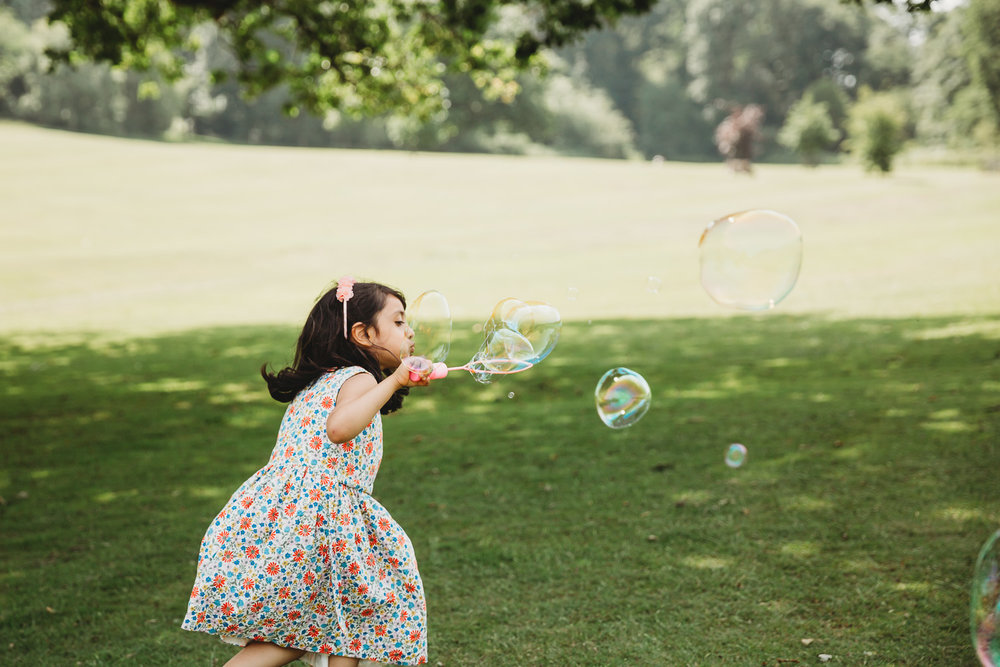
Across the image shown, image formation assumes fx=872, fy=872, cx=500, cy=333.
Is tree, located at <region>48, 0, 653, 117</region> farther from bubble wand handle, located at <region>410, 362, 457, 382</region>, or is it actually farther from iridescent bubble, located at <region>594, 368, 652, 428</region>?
bubble wand handle, located at <region>410, 362, 457, 382</region>

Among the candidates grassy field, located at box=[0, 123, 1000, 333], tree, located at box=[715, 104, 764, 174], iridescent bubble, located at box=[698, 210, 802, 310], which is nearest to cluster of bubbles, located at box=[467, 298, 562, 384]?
iridescent bubble, located at box=[698, 210, 802, 310]

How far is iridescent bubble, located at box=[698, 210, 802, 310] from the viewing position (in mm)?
5617

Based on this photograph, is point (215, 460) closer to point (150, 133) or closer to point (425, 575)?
point (425, 575)

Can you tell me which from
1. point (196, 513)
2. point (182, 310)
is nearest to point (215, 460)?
point (196, 513)

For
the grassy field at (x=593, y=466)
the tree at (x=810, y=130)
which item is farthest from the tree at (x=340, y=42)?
the tree at (x=810, y=130)

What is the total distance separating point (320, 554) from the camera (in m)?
3.27

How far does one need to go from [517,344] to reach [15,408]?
8.22 metres

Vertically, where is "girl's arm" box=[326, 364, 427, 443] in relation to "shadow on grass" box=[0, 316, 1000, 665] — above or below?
above

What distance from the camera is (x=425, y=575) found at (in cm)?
521

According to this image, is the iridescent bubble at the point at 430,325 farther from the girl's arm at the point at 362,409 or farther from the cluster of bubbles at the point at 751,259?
the cluster of bubbles at the point at 751,259

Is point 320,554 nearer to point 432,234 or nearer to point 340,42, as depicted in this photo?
point 340,42

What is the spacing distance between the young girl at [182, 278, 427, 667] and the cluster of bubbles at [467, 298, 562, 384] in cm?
86

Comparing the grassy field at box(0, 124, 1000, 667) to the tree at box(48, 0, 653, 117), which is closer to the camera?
the grassy field at box(0, 124, 1000, 667)

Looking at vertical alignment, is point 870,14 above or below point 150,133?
above
